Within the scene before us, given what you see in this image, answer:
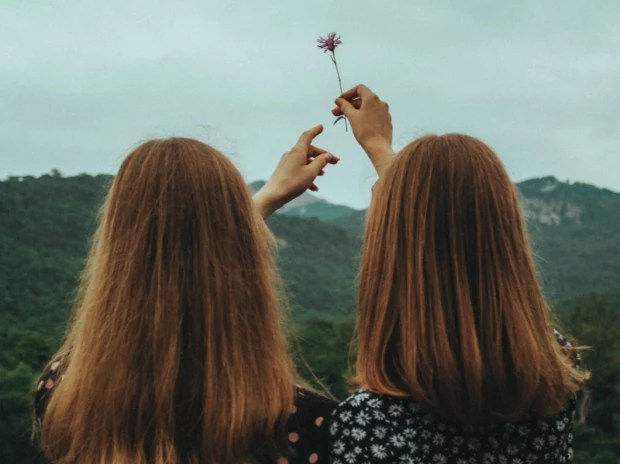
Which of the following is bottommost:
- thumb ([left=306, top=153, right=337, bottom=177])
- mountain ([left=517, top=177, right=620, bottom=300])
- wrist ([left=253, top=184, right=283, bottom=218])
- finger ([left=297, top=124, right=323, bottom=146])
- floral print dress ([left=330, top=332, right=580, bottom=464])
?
floral print dress ([left=330, top=332, right=580, bottom=464])

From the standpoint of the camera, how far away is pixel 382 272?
1752 mm

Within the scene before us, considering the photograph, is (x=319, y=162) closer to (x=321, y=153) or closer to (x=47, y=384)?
(x=321, y=153)

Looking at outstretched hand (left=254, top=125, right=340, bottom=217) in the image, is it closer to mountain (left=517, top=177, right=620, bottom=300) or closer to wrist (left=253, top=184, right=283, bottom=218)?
wrist (left=253, top=184, right=283, bottom=218)

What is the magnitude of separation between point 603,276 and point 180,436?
66.1 m

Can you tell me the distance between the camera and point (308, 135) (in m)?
2.22

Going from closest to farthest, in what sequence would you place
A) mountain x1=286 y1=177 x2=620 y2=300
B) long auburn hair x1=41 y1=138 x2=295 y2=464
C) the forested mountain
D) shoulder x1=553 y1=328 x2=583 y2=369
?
long auburn hair x1=41 y1=138 x2=295 y2=464, shoulder x1=553 y1=328 x2=583 y2=369, the forested mountain, mountain x1=286 y1=177 x2=620 y2=300

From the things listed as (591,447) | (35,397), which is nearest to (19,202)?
(591,447)

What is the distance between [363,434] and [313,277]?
5976 centimetres

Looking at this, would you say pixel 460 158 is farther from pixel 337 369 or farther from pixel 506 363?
pixel 337 369

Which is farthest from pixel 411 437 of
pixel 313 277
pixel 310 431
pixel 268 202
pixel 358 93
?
pixel 313 277

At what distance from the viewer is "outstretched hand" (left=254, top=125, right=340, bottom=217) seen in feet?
7.14

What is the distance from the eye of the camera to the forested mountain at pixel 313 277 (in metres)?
23.9

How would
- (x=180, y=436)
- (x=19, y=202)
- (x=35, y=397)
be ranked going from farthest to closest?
(x=19, y=202)
(x=35, y=397)
(x=180, y=436)

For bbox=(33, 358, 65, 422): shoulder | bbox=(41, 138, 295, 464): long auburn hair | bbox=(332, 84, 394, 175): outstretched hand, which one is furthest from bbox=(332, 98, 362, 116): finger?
bbox=(33, 358, 65, 422): shoulder
